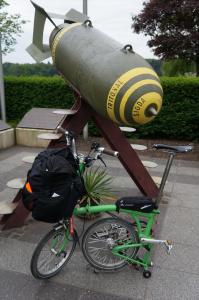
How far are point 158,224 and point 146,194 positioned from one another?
0.64 m

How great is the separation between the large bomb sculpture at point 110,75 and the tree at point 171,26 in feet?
23.7

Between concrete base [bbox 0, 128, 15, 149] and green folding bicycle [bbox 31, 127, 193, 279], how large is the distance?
19.4 feet

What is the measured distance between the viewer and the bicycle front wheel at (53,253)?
3.21 m

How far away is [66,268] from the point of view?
3596 millimetres

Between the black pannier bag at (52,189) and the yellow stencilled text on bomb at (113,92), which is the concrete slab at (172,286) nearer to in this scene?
the black pannier bag at (52,189)

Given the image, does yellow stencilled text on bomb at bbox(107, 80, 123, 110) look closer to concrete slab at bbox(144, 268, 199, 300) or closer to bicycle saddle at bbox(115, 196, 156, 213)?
bicycle saddle at bbox(115, 196, 156, 213)

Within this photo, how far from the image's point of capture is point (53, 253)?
3344mm

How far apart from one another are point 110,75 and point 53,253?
204 centimetres

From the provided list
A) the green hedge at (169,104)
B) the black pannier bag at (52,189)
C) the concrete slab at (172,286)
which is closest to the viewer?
the black pannier bag at (52,189)

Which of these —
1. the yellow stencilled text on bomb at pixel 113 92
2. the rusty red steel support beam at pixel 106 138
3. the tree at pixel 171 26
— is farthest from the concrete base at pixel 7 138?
the tree at pixel 171 26

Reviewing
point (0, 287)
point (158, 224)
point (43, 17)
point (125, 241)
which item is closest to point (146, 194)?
point (158, 224)

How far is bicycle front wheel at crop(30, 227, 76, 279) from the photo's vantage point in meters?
3.21

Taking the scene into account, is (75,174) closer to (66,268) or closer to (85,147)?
(66,268)

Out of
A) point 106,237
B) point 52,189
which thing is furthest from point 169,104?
point 52,189
